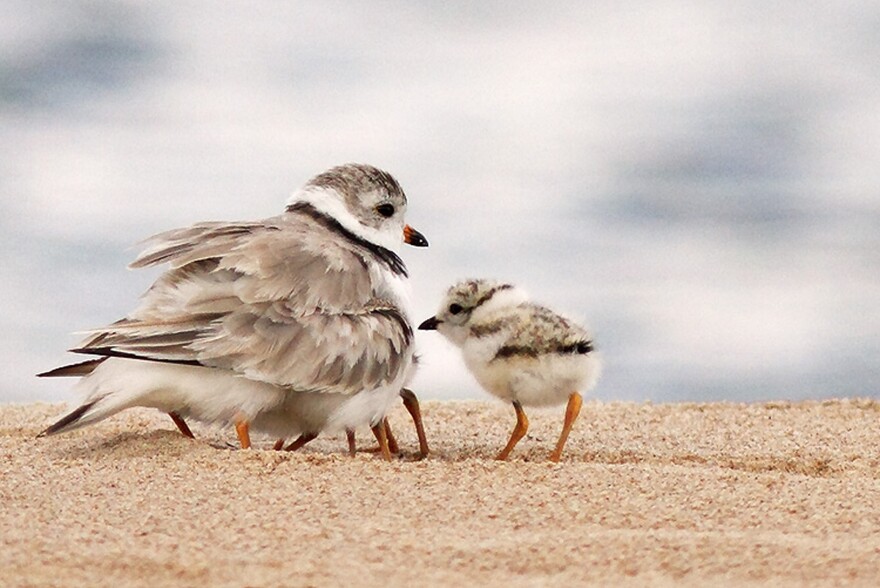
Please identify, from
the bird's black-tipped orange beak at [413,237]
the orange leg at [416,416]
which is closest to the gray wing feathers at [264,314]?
the orange leg at [416,416]

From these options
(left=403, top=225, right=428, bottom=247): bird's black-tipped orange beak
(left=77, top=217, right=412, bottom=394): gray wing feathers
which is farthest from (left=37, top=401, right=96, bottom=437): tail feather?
(left=403, top=225, right=428, bottom=247): bird's black-tipped orange beak

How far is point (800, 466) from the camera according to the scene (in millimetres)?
6016

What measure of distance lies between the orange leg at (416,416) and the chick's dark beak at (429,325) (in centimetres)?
39

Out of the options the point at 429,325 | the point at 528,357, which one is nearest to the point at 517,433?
the point at 528,357

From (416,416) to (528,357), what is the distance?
0.72 metres

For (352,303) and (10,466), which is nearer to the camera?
(10,466)

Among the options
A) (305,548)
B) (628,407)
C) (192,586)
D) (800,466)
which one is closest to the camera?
(192,586)

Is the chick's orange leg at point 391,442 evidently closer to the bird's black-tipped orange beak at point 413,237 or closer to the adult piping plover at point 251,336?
the adult piping plover at point 251,336

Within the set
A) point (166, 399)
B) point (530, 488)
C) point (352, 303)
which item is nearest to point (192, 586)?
point (530, 488)

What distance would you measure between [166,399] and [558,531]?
2.07 m

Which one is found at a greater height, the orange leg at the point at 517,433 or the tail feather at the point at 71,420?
the orange leg at the point at 517,433

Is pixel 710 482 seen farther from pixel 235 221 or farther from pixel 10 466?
pixel 10 466

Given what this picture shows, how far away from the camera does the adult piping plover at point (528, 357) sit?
589 centimetres

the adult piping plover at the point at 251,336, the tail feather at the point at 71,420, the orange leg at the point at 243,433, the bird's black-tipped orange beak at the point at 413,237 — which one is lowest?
the tail feather at the point at 71,420
